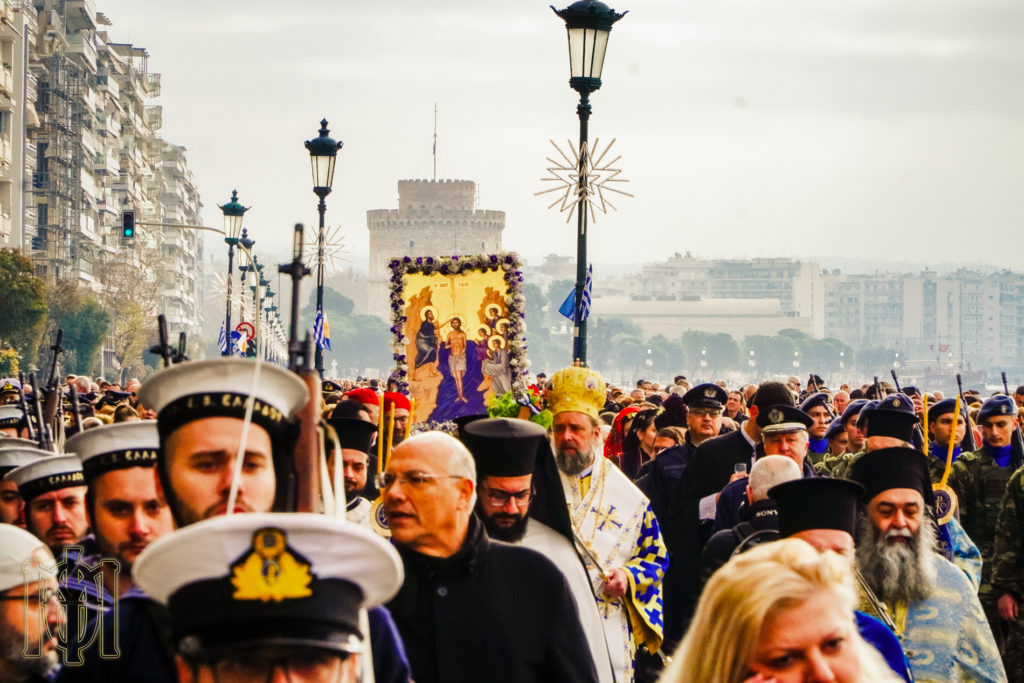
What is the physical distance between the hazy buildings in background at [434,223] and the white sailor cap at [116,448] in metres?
147

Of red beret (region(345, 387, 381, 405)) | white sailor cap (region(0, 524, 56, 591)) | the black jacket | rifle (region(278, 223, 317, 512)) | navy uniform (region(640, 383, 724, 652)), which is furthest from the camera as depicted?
red beret (region(345, 387, 381, 405))

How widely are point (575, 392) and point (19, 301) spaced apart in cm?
3406

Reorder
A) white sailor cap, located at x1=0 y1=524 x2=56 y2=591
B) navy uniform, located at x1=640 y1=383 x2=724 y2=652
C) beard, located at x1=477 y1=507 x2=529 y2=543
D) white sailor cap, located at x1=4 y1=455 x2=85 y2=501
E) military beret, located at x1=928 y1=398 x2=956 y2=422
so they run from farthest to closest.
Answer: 1. military beret, located at x1=928 y1=398 x2=956 y2=422
2. navy uniform, located at x1=640 y1=383 x2=724 y2=652
3. beard, located at x1=477 y1=507 x2=529 y2=543
4. white sailor cap, located at x1=4 y1=455 x2=85 y2=501
5. white sailor cap, located at x1=0 y1=524 x2=56 y2=591

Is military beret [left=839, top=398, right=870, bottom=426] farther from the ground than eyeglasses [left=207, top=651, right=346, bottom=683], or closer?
farther from the ground

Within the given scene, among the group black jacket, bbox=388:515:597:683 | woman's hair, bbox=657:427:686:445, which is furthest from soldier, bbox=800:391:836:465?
black jacket, bbox=388:515:597:683

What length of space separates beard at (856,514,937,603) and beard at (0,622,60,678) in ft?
10.7

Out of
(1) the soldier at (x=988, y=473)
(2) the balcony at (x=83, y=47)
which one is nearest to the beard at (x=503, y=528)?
(1) the soldier at (x=988, y=473)

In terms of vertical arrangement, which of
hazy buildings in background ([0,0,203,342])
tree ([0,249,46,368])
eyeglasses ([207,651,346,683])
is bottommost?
eyeglasses ([207,651,346,683])

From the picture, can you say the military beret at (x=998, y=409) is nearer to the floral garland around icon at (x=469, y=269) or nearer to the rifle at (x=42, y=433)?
the floral garland around icon at (x=469, y=269)

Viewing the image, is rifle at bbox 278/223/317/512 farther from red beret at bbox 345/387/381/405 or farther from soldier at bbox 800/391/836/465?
soldier at bbox 800/391/836/465

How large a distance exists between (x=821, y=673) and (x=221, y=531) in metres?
1.39

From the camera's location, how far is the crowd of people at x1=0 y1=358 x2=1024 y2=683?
3457 mm

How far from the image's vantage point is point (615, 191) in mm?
14141

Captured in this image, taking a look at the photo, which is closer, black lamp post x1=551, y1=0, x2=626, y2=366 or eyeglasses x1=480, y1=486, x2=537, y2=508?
eyeglasses x1=480, y1=486, x2=537, y2=508
